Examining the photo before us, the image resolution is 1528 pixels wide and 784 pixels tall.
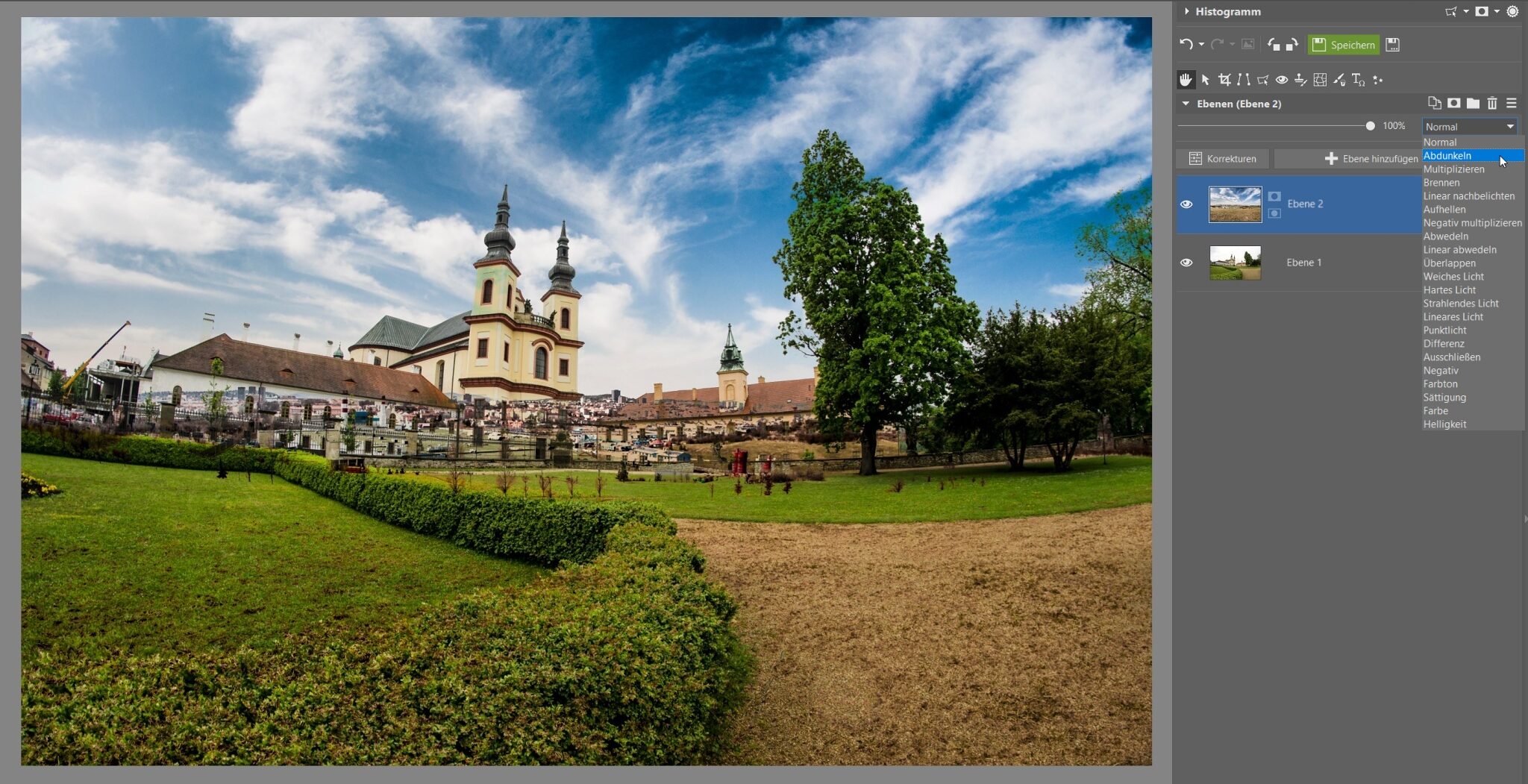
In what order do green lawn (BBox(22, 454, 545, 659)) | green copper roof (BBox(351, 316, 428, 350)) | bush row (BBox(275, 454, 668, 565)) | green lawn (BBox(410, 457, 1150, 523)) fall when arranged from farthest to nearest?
green copper roof (BBox(351, 316, 428, 350)) < green lawn (BBox(410, 457, 1150, 523)) < bush row (BBox(275, 454, 668, 565)) < green lawn (BBox(22, 454, 545, 659))

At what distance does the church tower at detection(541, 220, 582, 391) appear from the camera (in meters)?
35.7

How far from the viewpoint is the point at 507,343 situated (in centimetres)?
3322

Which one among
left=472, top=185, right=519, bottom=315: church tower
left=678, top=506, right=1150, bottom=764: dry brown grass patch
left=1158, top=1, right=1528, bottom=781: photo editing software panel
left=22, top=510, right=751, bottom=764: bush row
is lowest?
left=678, top=506, right=1150, bottom=764: dry brown grass patch

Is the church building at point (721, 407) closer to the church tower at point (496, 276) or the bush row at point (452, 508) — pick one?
the church tower at point (496, 276)

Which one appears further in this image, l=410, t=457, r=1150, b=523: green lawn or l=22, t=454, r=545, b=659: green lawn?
l=410, t=457, r=1150, b=523: green lawn

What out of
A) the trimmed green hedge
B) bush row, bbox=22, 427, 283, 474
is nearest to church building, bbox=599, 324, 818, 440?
bush row, bbox=22, 427, 283, 474

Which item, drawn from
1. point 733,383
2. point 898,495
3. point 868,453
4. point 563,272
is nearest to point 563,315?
point 563,272

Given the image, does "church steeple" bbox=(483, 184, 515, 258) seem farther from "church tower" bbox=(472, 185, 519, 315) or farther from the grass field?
the grass field

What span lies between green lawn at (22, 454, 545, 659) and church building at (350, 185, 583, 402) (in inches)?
829

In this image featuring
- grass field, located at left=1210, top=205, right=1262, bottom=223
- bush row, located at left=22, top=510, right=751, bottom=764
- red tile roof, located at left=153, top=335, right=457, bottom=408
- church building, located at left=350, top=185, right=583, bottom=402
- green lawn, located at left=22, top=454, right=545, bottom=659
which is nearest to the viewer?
bush row, located at left=22, top=510, right=751, bottom=764

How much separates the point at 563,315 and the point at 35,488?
106 ft

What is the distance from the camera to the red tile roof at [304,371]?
20844mm

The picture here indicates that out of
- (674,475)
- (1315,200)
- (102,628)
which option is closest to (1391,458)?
(1315,200)

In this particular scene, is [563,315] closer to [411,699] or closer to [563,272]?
[563,272]
